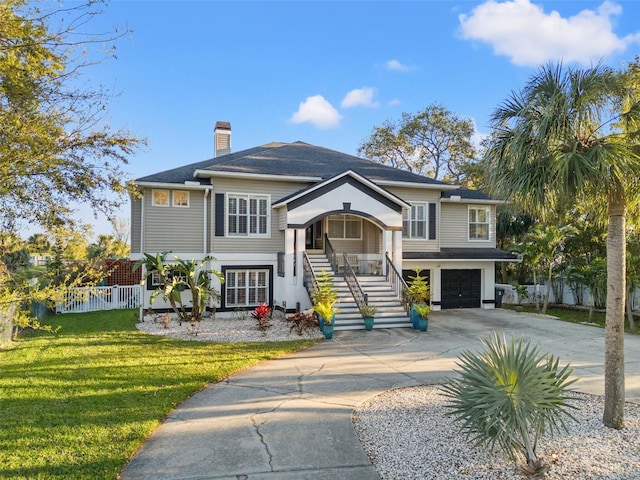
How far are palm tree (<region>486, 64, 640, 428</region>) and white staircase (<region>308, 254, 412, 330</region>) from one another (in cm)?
847

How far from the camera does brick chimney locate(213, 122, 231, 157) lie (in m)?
21.9

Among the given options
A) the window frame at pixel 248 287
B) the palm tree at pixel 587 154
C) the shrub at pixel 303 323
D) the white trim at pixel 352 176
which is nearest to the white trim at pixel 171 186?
the white trim at pixel 352 176

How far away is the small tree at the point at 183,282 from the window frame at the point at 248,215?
1657 millimetres

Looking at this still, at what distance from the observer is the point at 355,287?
15.1m

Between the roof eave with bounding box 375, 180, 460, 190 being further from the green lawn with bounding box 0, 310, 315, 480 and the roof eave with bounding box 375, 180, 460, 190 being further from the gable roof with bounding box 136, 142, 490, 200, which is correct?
the green lawn with bounding box 0, 310, 315, 480

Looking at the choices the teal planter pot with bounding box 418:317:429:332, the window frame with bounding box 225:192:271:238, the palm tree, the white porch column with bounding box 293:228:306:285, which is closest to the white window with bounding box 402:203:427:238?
the white porch column with bounding box 293:228:306:285

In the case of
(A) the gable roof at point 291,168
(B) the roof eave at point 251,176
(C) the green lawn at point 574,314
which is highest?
(A) the gable roof at point 291,168

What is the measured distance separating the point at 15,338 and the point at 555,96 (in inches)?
588

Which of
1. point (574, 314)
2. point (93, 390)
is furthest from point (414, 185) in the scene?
point (93, 390)

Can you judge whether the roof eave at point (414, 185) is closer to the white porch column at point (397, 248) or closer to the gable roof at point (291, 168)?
the gable roof at point (291, 168)

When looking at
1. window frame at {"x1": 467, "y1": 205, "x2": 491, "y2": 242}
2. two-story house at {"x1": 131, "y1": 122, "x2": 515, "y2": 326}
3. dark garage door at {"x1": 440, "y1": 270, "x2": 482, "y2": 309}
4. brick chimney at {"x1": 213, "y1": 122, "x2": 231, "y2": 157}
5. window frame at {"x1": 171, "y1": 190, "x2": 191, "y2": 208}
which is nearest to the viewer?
two-story house at {"x1": 131, "y1": 122, "x2": 515, "y2": 326}

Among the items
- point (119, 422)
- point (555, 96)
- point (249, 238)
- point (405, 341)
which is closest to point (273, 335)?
point (405, 341)

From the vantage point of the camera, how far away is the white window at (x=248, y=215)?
1647 cm

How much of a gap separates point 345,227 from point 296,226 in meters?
3.91
